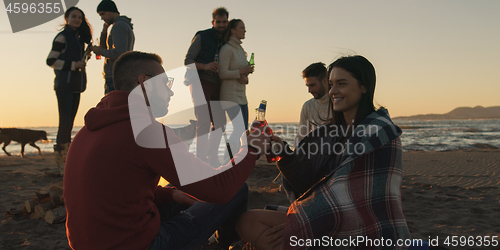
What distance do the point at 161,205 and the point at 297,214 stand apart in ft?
3.25

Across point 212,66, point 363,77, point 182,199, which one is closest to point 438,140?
point 212,66

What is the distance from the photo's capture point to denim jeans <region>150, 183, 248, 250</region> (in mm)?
1899

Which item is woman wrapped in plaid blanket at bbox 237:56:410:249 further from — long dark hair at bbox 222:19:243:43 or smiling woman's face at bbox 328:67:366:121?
long dark hair at bbox 222:19:243:43

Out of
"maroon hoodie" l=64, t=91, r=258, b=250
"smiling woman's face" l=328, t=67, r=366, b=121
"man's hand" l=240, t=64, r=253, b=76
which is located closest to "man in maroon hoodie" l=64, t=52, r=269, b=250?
"maroon hoodie" l=64, t=91, r=258, b=250

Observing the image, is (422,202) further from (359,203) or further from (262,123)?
(262,123)

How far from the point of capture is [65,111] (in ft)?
16.3

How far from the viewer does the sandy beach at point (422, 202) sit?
307 centimetres

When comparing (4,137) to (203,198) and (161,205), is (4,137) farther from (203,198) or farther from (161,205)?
(203,198)

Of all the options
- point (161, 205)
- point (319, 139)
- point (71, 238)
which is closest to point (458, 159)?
point (319, 139)

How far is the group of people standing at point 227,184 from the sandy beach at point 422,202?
4.50ft

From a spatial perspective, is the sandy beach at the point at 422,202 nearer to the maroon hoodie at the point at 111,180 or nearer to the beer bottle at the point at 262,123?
the maroon hoodie at the point at 111,180

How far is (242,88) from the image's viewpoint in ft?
16.1

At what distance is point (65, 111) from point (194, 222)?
13.1 ft

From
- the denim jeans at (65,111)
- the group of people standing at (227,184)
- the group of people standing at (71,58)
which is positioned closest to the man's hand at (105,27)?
the group of people standing at (71,58)
